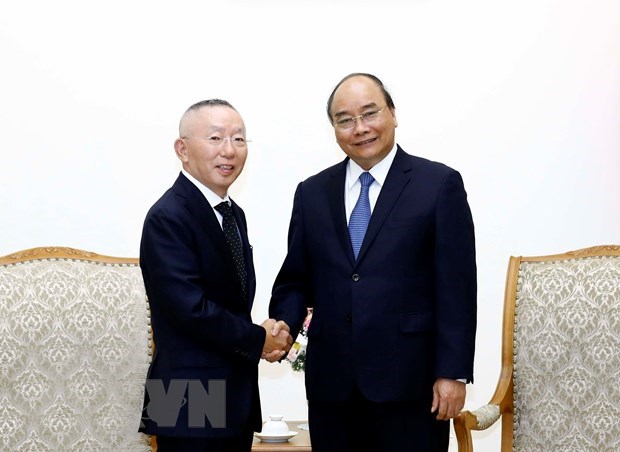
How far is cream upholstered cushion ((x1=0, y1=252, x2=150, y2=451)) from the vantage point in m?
3.13

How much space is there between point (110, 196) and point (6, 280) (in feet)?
4.18

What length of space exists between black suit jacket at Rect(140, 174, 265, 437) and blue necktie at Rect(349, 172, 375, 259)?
404 mm

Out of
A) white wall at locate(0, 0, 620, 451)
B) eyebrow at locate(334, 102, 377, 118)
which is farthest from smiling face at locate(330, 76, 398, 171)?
white wall at locate(0, 0, 620, 451)

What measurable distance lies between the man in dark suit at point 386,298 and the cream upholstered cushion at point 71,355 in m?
0.74

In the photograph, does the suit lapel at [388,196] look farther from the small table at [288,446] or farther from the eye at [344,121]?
the small table at [288,446]

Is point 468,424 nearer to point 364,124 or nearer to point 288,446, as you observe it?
point 288,446

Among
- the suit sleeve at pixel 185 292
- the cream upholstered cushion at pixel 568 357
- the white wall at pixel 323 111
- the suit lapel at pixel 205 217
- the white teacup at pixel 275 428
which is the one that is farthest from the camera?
the white wall at pixel 323 111

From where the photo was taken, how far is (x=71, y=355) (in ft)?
10.5

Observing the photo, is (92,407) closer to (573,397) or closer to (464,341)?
(464,341)

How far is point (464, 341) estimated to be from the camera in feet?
9.02

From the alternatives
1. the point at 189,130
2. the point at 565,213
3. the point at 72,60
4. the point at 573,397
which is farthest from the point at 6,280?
the point at 565,213

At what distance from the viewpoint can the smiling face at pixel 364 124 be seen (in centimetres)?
295

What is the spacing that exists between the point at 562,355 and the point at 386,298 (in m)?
0.93

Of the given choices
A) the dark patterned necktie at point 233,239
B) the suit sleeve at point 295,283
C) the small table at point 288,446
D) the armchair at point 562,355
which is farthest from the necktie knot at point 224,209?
the armchair at point 562,355
